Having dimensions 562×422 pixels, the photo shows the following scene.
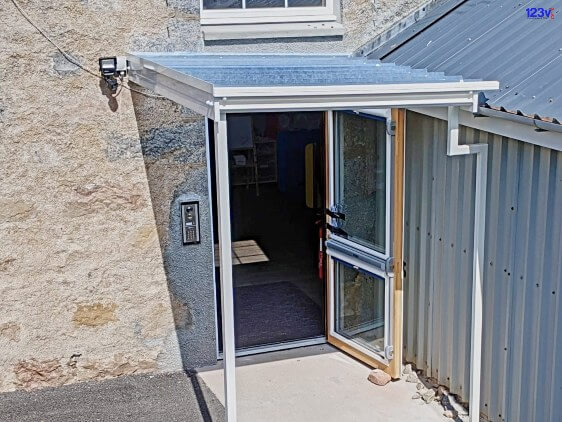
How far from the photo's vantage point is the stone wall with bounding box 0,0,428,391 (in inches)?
246

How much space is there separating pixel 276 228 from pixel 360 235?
14.5 ft

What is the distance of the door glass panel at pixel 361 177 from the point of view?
6.63m

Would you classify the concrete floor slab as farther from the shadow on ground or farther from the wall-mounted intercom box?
the wall-mounted intercom box

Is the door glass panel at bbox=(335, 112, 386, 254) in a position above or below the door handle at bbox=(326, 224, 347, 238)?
above

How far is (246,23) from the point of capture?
266 inches

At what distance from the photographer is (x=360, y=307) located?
709cm

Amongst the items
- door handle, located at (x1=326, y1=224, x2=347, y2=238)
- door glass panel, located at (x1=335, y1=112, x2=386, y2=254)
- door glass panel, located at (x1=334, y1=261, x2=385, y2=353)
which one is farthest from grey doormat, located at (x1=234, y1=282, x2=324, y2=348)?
door glass panel, located at (x1=335, y1=112, x2=386, y2=254)

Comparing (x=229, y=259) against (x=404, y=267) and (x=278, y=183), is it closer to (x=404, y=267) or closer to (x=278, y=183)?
(x=404, y=267)

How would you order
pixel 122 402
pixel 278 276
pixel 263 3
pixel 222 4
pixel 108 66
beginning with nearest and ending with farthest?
pixel 108 66, pixel 122 402, pixel 222 4, pixel 263 3, pixel 278 276

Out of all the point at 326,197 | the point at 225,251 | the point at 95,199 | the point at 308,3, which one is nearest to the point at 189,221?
the point at 95,199

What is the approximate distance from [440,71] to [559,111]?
138 cm

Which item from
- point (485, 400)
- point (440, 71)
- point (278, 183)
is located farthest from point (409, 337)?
point (278, 183)

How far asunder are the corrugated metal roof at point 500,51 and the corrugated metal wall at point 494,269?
1.12ft

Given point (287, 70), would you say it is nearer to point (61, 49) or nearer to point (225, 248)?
point (225, 248)
